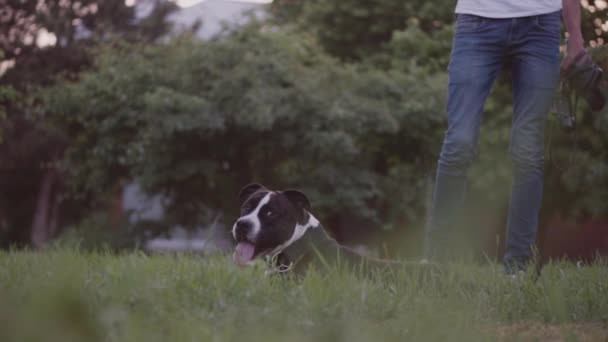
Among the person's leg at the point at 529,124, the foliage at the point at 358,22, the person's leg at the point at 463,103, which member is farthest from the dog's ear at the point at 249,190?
the foliage at the point at 358,22

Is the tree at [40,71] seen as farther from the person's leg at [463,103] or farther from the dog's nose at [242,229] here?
the person's leg at [463,103]

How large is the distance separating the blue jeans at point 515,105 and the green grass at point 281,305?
42cm

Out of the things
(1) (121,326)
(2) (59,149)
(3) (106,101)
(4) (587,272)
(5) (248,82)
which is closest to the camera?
(1) (121,326)

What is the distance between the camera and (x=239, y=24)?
647 inches

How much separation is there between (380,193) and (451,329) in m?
13.8

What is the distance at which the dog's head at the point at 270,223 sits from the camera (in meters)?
4.51

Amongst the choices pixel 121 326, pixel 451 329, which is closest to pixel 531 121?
pixel 451 329

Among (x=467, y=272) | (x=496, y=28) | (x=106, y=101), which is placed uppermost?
(x=496, y=28)

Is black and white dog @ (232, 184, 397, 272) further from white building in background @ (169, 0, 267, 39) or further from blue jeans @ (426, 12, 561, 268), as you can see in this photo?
white building in background @ (169, 0, 267, 39)

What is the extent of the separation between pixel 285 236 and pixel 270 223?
14 centimetres

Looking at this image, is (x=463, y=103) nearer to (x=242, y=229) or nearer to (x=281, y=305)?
(x=242, y=229)

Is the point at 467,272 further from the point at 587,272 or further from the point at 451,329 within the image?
the point at 451,329

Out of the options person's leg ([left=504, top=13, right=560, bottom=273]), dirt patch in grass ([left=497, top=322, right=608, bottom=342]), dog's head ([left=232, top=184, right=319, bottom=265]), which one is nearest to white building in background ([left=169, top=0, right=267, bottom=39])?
dog's head ([left=232, top=184, right=319, bottom=265])

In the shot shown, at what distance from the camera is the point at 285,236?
4.49 meters
